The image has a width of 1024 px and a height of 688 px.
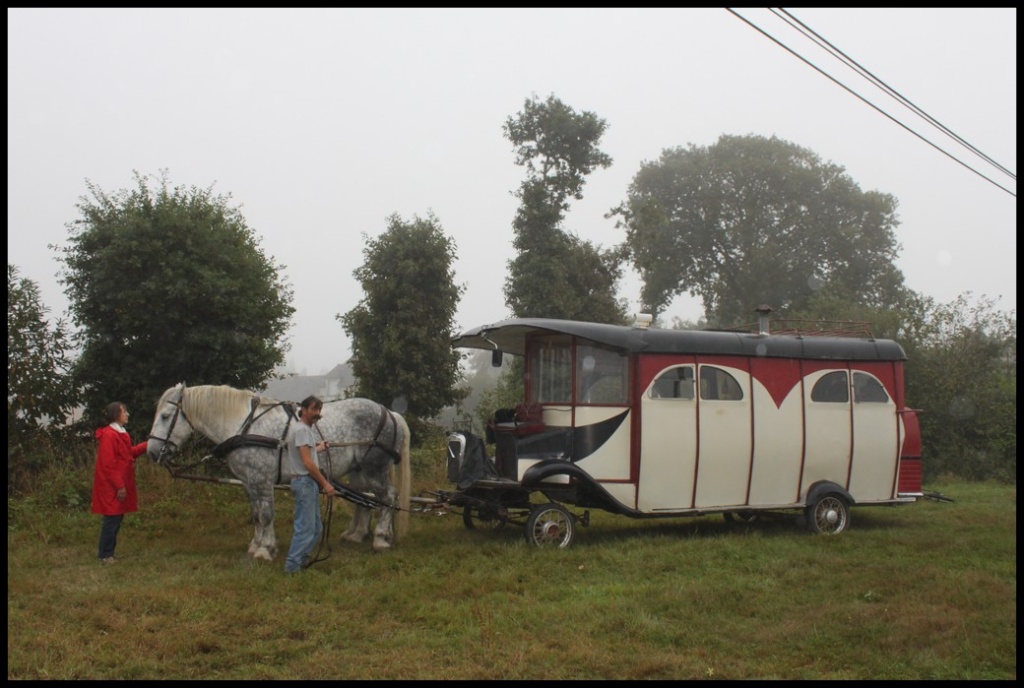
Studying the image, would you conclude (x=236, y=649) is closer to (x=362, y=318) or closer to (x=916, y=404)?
(x=362, y=318)

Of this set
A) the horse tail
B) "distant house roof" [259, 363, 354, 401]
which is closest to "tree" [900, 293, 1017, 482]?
the horse tail

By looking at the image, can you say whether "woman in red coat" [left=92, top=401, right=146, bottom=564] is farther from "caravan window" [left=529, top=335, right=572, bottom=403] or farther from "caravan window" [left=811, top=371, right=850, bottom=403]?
"caravan window" [left=811, top=371, right=850, bottom=403]

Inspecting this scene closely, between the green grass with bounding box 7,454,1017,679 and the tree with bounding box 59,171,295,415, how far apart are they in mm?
2901

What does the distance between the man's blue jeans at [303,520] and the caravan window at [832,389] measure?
21.5ft

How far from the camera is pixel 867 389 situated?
1198 cm

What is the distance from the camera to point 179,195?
48.9ft

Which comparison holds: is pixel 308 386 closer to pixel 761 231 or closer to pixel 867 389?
pixel 761 231

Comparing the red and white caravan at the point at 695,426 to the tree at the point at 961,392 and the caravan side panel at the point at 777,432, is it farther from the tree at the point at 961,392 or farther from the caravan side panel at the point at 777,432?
the tree at the point at 961,392

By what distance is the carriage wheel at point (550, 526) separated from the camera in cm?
1015

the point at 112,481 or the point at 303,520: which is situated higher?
the point at 112,481

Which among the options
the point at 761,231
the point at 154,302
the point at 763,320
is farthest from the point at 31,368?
the point at 761,231

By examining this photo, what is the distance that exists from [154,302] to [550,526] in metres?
7.58

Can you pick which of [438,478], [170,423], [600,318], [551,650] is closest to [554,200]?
[600,318]

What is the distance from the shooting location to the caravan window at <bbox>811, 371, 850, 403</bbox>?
11680mm
